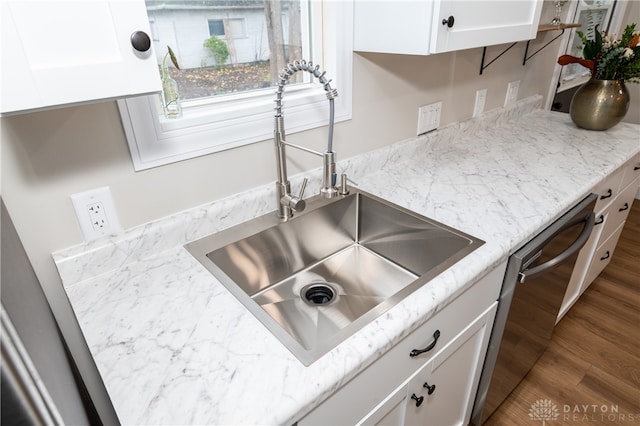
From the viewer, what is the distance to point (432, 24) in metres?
1.04

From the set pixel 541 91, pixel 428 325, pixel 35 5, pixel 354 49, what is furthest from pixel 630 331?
pixel 35 5

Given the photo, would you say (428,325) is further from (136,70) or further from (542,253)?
(136,70)

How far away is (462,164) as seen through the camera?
60.4 inches

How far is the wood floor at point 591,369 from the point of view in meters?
1.53

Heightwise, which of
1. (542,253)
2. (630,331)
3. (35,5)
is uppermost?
(35,5)

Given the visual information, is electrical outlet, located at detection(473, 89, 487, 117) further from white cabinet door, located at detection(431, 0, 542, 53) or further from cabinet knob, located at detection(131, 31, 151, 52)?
cabinet knob, located at detection(131, 31, 151, 52)

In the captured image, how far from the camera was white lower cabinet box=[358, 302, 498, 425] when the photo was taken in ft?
3.00

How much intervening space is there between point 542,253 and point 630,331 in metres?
1.25

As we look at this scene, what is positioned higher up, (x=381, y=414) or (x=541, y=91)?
(x=541, y=91)

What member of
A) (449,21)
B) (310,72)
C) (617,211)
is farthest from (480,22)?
(617,211)

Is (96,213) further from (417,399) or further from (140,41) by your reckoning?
(417,399)

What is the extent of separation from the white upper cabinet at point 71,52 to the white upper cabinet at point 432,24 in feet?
2.51

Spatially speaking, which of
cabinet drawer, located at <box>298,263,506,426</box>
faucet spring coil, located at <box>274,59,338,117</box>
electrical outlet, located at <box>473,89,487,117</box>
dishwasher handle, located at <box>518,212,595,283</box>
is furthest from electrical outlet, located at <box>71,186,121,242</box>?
electrical outlet, located at <box>473,89,487,117</box>

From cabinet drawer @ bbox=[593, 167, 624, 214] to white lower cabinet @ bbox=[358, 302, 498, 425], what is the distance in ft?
2.45
